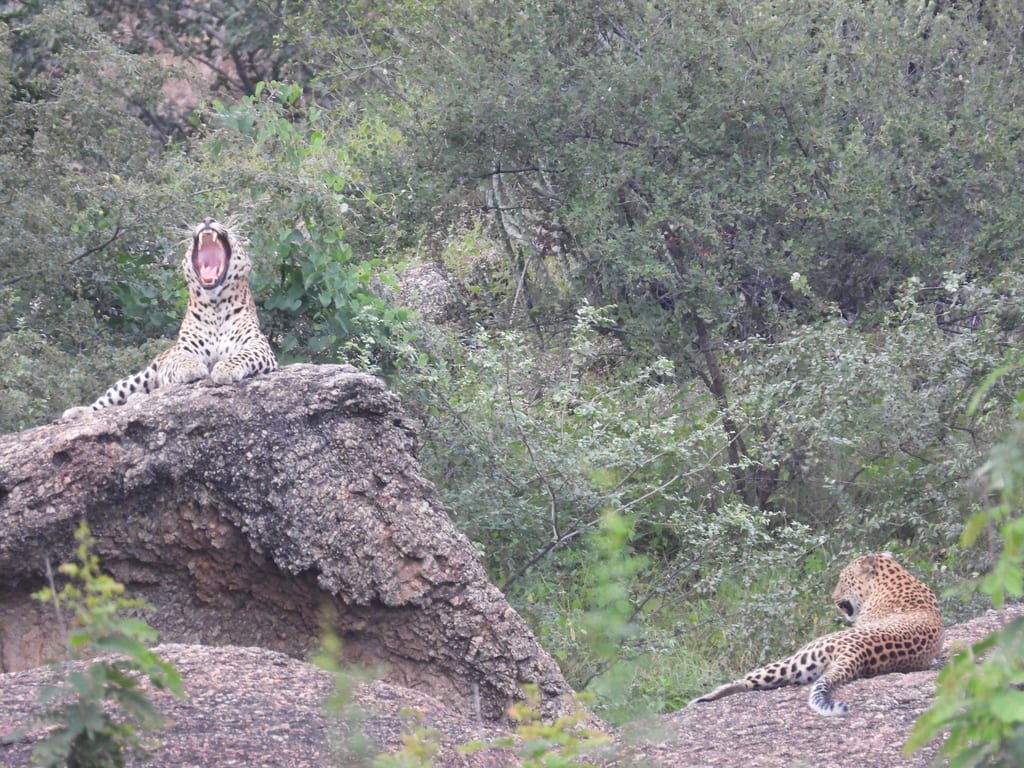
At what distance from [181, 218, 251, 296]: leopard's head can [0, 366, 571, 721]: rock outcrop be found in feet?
6.57

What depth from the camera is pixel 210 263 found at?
9922 mm

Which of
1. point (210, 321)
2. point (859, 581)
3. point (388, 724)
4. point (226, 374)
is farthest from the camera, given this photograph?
point (859, 581)

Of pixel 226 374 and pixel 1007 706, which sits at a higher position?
pixel 226 374

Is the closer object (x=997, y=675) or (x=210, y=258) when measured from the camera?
(x=997, y=675)

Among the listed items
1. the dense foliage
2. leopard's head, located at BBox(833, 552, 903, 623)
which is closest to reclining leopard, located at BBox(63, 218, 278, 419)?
the dense foliage

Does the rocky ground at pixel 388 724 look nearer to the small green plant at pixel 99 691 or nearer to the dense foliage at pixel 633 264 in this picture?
the small green plant at pixel 99 691

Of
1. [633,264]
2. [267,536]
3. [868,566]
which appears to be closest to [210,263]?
[267,536]

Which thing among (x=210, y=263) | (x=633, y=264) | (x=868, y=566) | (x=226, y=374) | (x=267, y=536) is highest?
(x=210, y=263)

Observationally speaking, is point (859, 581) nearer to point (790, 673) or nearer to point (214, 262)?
point (790, 673)

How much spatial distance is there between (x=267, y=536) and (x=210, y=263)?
287 cm

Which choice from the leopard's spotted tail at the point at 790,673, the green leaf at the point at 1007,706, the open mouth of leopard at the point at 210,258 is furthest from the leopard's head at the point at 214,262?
the green leaf at the point at 1007,706

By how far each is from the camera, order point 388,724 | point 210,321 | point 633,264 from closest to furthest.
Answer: point 388,724 → point 210,321 → point 633,264

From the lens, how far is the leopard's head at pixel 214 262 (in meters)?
9.84

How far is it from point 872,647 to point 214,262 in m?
4.86
